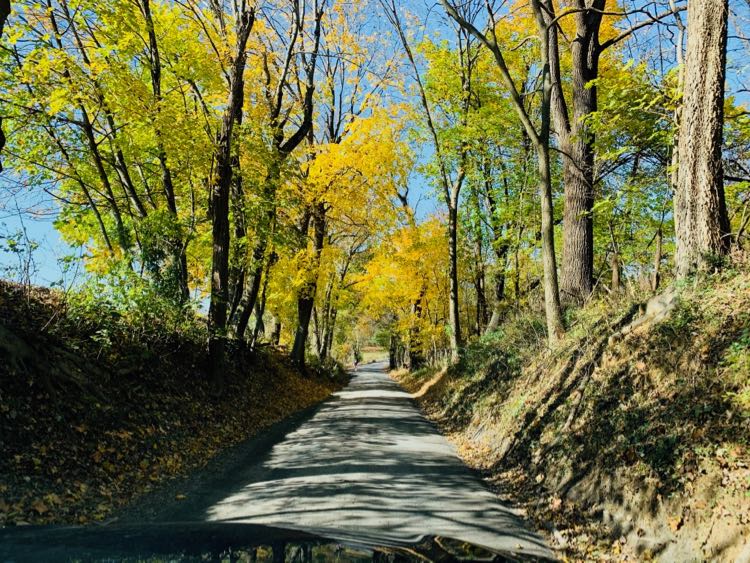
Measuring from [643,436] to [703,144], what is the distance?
13.9 feet

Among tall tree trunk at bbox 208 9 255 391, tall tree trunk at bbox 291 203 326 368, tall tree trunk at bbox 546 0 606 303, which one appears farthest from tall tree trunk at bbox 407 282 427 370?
tall tree trunk at bbox 208 9 255 391

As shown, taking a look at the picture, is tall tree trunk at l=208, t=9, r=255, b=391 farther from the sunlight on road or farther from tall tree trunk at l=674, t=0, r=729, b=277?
tall tree trunk at l=674, t=0, r=729, b=277

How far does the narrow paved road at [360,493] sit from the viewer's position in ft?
17.1

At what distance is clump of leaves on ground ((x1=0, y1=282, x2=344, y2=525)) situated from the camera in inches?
227

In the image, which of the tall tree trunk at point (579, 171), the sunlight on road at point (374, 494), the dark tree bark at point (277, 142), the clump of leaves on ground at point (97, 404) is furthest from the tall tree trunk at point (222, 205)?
the tall tree trunk at point (579, 171)

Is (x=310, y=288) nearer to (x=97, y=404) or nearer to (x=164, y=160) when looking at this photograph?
(x=164, y=160)

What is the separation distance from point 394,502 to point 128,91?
9839 mm

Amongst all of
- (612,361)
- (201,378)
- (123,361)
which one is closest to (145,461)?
(123,361)

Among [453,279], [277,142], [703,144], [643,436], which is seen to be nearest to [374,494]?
[643,436]

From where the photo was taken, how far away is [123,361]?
923 cm

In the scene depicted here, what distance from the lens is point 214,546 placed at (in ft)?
9.06

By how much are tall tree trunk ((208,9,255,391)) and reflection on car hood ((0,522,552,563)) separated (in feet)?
29.9

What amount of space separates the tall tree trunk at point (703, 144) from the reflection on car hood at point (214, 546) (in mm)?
5752

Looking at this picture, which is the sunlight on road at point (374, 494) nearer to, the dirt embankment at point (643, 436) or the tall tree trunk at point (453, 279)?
the dirt embankment at point (643, 436)
